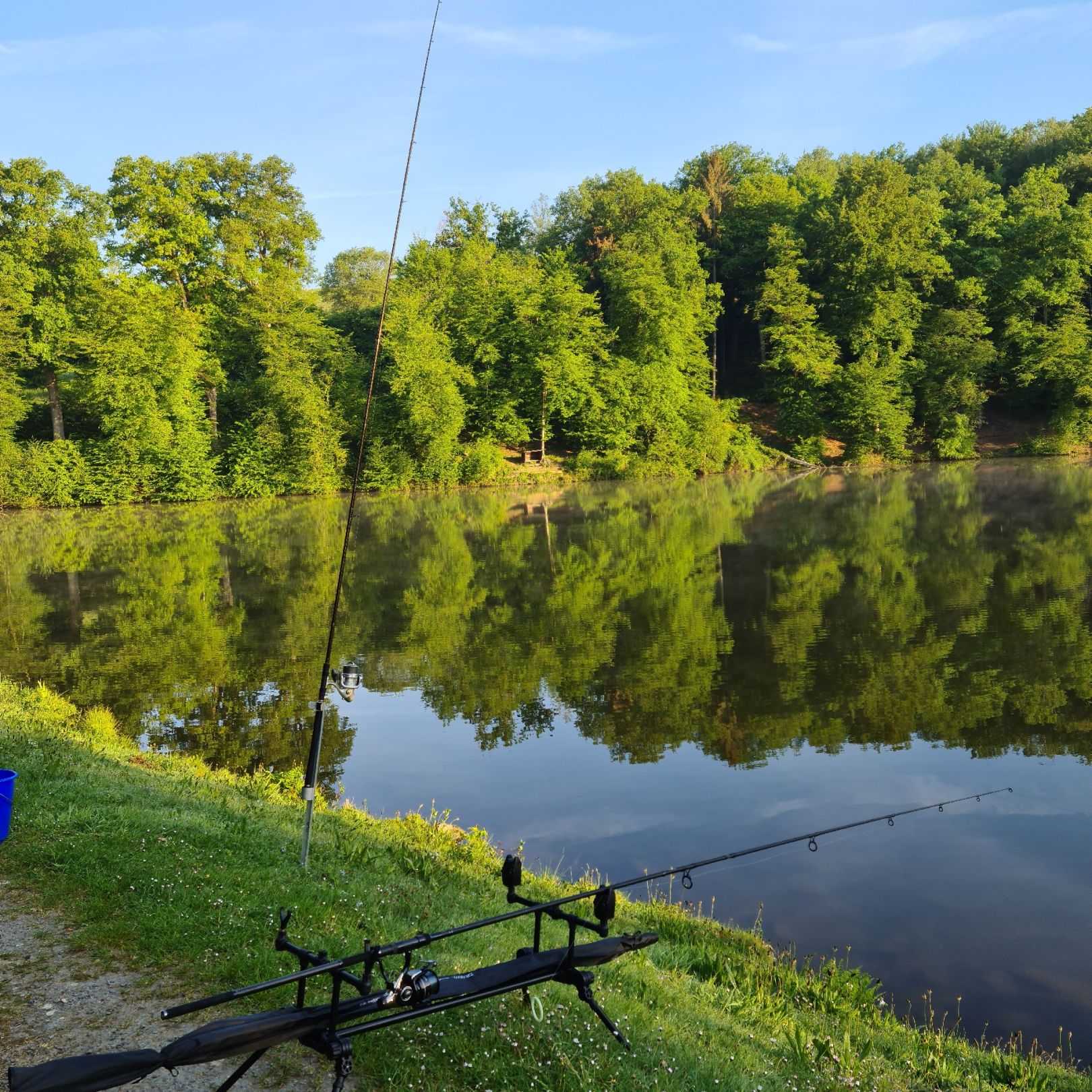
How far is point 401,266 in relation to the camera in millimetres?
58781

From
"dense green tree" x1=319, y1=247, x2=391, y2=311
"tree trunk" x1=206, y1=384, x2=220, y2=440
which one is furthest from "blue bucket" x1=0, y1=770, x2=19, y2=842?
"dense green tree" x1=319, y1=247, x2=391, y2=311

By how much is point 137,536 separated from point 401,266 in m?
32.1

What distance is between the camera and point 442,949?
199 inches

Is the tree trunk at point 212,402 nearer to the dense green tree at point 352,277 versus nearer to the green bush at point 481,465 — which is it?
the green bush at point 481,465

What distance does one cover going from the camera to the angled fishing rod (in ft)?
8.77

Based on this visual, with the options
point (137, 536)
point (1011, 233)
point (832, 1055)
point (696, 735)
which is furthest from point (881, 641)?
point (1011, 233)

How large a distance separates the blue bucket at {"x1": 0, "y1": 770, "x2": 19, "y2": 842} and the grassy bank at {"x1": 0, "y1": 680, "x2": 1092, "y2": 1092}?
0.22 m

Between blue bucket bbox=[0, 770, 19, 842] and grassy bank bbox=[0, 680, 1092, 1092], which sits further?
blue bucket bbox=[0, 770, 19, 842]

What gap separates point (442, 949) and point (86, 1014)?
5.67ft

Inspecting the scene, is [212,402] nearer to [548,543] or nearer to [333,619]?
[548,543]

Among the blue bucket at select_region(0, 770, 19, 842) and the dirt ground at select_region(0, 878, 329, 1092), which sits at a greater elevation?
the blue bucket at select_region(0, 770, 19, 842)

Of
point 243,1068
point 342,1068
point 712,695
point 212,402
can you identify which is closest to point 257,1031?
point 243,1068

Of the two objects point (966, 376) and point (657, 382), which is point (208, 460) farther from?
point (966, 376)

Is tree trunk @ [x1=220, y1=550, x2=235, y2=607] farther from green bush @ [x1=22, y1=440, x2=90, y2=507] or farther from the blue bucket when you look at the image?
green bush @ [x1=22, y1=440, x2=90, y2=507]
